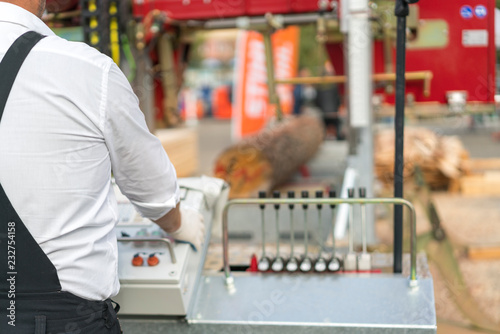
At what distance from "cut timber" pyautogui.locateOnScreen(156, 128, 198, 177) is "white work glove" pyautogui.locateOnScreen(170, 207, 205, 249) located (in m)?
3.76

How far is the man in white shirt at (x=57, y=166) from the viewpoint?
1.18 meters

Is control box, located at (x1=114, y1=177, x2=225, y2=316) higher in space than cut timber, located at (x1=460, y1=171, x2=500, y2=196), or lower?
higher

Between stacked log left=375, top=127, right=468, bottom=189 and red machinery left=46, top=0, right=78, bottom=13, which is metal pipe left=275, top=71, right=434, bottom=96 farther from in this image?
stacked log left=375, top=127, right=468, bottom=189

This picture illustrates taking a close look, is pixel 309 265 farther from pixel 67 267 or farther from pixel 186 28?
pixel 186 28

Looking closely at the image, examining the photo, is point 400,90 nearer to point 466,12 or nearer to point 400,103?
point 400,103

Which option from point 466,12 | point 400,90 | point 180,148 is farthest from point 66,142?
point 180,148

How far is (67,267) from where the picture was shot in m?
1.25

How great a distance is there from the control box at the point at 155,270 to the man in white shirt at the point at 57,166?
0.45 metres

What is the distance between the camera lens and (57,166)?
3.96 ft

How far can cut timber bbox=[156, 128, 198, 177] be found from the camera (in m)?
5.87

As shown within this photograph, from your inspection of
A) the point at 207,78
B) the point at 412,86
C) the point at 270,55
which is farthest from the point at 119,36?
the point at 207,78

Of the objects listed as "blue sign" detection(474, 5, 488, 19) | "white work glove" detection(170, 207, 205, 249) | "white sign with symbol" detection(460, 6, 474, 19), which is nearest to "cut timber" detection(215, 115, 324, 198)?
"white sign with symbol" detection(460, 6, 474, 19)

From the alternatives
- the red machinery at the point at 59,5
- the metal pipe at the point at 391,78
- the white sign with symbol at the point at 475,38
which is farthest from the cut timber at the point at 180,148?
the white sign with symbol at the point at 475,38

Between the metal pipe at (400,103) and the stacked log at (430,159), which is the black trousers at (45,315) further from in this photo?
the stacked log at (430,159)
